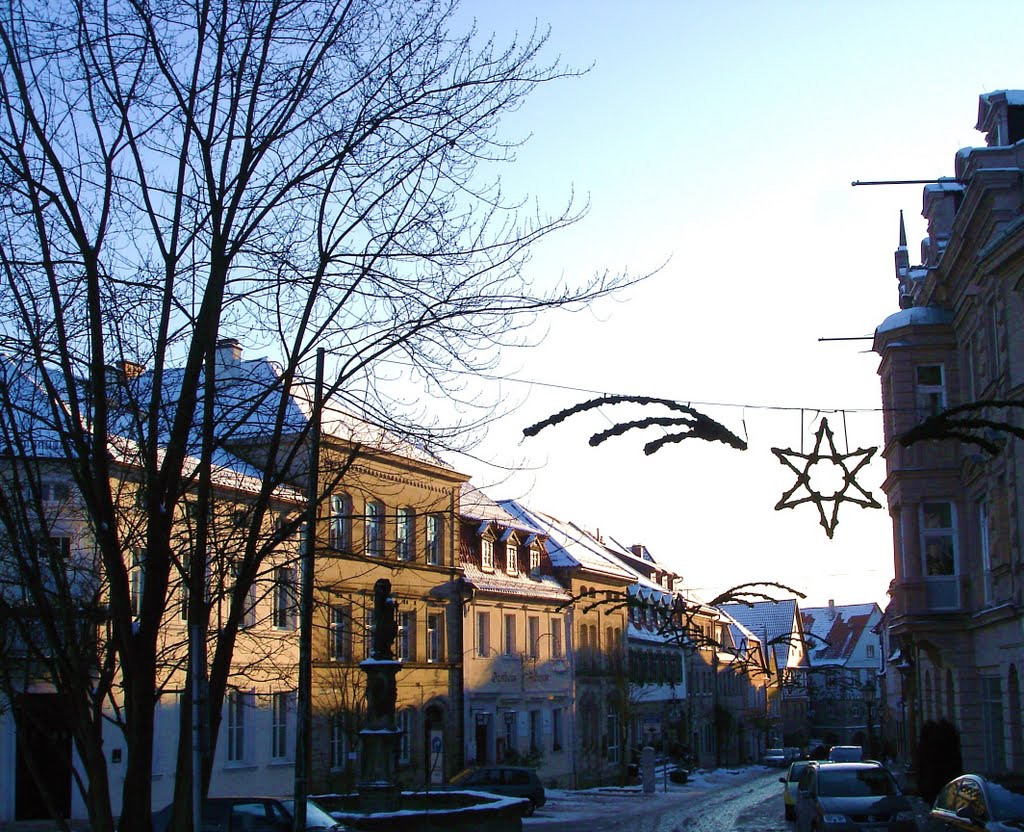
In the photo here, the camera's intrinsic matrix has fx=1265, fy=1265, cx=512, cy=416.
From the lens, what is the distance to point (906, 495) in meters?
29.8

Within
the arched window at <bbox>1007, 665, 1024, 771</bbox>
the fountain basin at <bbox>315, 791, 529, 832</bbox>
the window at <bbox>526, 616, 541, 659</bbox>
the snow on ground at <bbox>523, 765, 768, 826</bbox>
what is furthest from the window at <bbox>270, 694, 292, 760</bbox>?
the arched window at <bbox>1007, 665, 1024, 771</bbox>

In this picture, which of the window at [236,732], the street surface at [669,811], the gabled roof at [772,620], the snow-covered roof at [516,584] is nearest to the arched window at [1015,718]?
the street surface at [669,811]

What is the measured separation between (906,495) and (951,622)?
3125 mm

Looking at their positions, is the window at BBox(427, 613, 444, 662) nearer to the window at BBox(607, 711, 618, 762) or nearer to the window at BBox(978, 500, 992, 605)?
the window at BBox(607, 711, 618, 762)

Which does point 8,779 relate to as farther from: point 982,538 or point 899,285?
point 899,285

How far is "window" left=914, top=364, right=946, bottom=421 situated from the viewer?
98.5ft

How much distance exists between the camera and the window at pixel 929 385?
98.5 feet

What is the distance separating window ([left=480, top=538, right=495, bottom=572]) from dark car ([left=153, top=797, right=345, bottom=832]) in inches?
1112

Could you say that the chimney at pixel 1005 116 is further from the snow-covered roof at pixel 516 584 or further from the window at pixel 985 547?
the snow-covered roof at pixel 516 584

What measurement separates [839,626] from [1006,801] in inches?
3909

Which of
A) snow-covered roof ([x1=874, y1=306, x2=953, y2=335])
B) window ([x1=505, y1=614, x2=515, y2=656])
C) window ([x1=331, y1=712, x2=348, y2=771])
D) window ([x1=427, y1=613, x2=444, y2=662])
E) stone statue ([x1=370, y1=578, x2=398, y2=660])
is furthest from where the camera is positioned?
window ([x1=505, y1=614, x2=515, y2=656])

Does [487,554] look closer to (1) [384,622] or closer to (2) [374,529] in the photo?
(2) [374,529]

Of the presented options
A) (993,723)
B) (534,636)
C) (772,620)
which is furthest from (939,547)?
(772,620)

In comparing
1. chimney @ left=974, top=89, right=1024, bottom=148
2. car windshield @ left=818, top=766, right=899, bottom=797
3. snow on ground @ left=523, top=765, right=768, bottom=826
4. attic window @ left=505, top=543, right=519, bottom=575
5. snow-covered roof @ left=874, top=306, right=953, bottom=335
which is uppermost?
chimney @ left=974, top=89, right=1024, bottom=148
